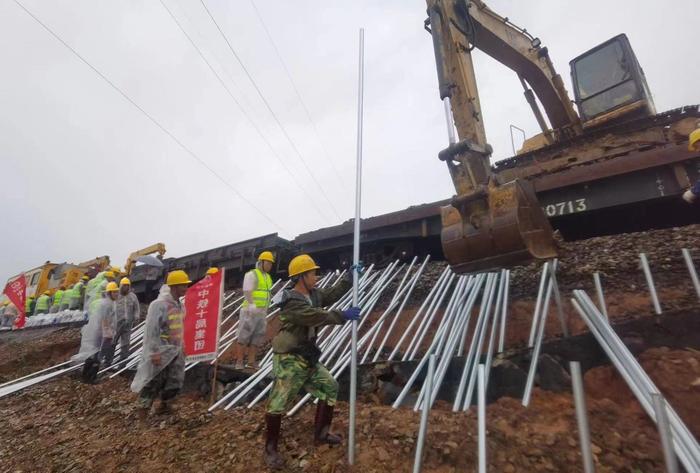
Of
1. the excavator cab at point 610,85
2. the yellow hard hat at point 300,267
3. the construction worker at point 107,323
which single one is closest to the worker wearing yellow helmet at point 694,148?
the excavator cab at point 610,85

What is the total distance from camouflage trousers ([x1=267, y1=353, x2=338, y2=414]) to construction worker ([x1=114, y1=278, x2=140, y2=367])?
562 centimetres

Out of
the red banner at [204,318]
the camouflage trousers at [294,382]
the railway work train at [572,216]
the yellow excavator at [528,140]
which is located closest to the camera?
the camouflage trousers at [294,382]

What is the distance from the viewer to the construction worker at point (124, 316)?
282 inches

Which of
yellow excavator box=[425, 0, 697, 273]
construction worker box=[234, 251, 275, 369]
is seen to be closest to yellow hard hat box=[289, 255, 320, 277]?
yellow excavator box=[425, 0, 697, 273]

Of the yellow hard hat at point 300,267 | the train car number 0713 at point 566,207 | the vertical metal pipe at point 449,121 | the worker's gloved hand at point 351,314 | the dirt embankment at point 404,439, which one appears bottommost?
the dirt embankment at point 404,439

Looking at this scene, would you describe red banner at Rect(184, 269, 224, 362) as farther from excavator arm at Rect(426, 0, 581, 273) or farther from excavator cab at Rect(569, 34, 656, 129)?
excavator cab at Rect(569, 34, 656, 129)

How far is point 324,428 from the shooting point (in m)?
3.08

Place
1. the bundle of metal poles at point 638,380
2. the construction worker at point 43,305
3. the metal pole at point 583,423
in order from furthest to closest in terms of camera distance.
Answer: the construction worker at point 43,305 < the bundle of metal poles at point 638,380 < the metal pole at point 583,423

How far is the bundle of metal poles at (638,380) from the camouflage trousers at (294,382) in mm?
2235

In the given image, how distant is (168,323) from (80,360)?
12.1 feet

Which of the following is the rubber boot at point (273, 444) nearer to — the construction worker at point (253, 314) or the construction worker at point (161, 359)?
the construction worker at point (161, 359)

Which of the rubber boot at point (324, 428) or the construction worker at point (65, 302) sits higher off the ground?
the construction worker at point (65, 302)

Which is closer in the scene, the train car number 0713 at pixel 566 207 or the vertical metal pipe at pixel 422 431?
the vertical metal pipe at pixel 422 431

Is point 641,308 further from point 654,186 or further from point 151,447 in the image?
point 151,447
